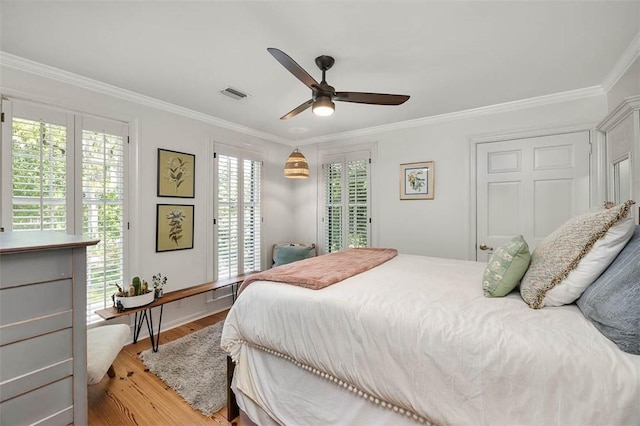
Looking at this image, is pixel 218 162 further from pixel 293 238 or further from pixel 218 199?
pixel 293 238

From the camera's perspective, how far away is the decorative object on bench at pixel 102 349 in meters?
1.81

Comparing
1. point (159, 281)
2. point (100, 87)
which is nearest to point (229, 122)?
point (100, 87)

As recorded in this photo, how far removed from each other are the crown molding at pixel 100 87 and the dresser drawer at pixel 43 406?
2483mm

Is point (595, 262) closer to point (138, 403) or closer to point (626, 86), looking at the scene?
point (626, 86)

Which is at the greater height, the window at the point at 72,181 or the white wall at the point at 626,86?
the white wall at the point at 626,86

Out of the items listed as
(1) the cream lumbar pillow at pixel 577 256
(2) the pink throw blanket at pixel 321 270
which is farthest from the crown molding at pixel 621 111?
(2) the pink throw blanket at pixel 321 270

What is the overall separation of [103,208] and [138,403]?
1.79 metres

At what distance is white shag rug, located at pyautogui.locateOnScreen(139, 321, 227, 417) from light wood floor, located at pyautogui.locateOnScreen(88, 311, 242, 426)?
5 centimetres

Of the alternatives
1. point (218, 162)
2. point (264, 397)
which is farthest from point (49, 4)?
point (264, 397)

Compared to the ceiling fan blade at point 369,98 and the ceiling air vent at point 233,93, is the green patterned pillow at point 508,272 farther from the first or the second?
the ceiling air vent at point 233,93

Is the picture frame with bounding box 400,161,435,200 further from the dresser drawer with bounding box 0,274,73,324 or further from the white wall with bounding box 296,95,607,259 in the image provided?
the dresser drawer with bounding box 0,274,73,324

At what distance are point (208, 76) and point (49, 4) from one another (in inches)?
41.6

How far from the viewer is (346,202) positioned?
14.2 ft

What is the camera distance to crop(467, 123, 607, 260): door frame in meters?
2.75
